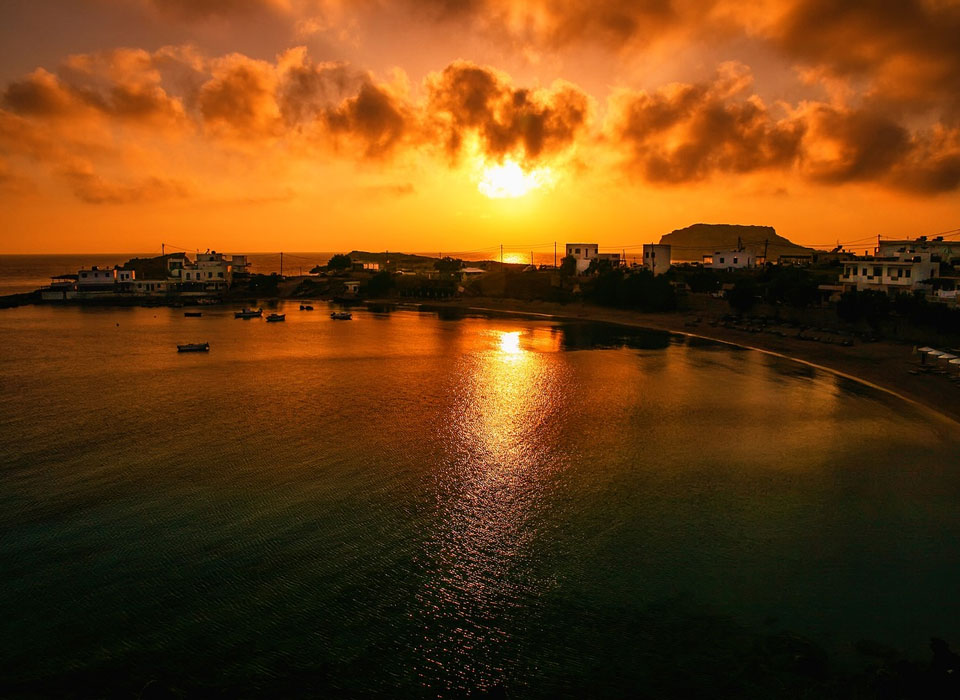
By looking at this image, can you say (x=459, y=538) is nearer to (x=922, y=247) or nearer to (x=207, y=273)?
(x=922, y=247)

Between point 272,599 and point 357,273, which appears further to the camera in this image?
point 357,273

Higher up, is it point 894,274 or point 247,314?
point 894,274

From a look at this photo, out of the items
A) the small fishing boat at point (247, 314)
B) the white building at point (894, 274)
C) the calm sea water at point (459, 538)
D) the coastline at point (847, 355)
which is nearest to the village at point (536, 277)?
the white building at point (894, 274)

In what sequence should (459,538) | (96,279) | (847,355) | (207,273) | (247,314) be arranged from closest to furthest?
(459,538), (847,355), (247,314), (96,279), (207,273)

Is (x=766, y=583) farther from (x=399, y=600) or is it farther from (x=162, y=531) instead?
(x=162, y=531)

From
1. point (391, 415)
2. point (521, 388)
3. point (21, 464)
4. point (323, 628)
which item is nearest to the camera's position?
point (323, 628)

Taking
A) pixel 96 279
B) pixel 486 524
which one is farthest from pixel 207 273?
pixel 486 524

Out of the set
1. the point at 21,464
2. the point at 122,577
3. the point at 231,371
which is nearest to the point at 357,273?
the point at 231,371
